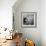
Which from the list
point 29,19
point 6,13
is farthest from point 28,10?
point 6,13

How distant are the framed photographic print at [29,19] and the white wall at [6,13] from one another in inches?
44.7

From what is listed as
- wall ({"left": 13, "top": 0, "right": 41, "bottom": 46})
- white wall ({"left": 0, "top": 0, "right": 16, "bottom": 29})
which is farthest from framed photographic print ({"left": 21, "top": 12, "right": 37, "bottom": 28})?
white wall ({"left": 0, "top": 0, "right": 16, "bottom": 29})

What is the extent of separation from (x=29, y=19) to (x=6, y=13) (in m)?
1.41

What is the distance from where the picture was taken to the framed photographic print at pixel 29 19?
5556mm

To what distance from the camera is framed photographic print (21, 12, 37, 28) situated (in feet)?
18.2

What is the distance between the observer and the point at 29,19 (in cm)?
559

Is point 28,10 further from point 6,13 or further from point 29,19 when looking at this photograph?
point 6,13

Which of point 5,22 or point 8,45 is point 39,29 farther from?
point 8,45

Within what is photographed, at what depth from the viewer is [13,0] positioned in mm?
4426

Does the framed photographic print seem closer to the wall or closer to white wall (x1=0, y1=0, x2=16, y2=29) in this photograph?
the wall

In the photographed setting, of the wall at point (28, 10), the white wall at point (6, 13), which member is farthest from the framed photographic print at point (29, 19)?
the white wall at point (6, 13)

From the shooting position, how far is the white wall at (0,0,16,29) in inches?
177

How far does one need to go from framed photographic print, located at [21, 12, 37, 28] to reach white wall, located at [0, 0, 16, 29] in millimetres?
1136

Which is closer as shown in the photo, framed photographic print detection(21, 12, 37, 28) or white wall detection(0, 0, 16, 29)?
white wall detection(0, 0, 16, 29)
